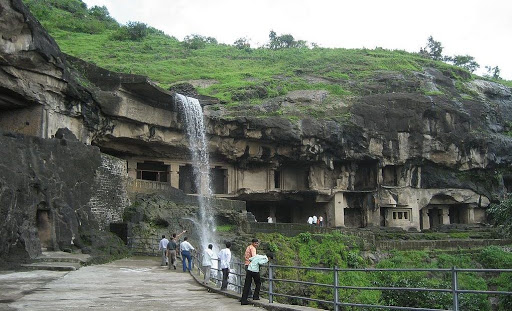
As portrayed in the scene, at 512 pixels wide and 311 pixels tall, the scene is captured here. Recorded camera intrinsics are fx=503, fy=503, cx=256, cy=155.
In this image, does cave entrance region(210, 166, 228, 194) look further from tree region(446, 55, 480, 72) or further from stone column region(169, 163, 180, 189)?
tree region(446, 55, 480, 72)

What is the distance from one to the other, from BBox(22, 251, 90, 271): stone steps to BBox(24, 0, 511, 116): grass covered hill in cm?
1832

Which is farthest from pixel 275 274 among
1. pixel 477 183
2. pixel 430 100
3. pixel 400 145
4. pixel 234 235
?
pixel 477 183

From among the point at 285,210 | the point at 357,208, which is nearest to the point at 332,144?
the point at 357,208

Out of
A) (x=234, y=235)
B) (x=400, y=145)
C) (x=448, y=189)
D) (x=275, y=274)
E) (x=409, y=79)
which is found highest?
(x=409, y=79)

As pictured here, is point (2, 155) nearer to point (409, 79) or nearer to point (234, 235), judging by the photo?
point (234, 235)

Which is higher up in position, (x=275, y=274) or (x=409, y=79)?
(x=409, y=79)

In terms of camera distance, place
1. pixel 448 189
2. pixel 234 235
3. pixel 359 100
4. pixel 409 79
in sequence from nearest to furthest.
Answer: pixel 234 235, pixel 359 100, pixel 448 189, pixel 409 79

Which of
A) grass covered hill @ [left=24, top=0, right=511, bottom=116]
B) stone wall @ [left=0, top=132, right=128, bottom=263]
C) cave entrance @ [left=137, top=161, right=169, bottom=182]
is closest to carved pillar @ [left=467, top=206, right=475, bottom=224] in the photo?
grass covered hill @ [left=24, top=0, right=511, bottom=116]

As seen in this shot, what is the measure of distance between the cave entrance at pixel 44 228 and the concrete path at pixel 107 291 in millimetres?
3152

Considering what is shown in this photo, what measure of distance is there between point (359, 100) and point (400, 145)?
4214mm

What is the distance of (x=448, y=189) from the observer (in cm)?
3741

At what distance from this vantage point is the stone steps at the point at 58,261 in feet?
46.9

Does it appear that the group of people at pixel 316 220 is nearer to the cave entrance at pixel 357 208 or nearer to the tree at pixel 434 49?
the cave entrance at pixel 357 208

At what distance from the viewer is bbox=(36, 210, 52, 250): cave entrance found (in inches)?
691
